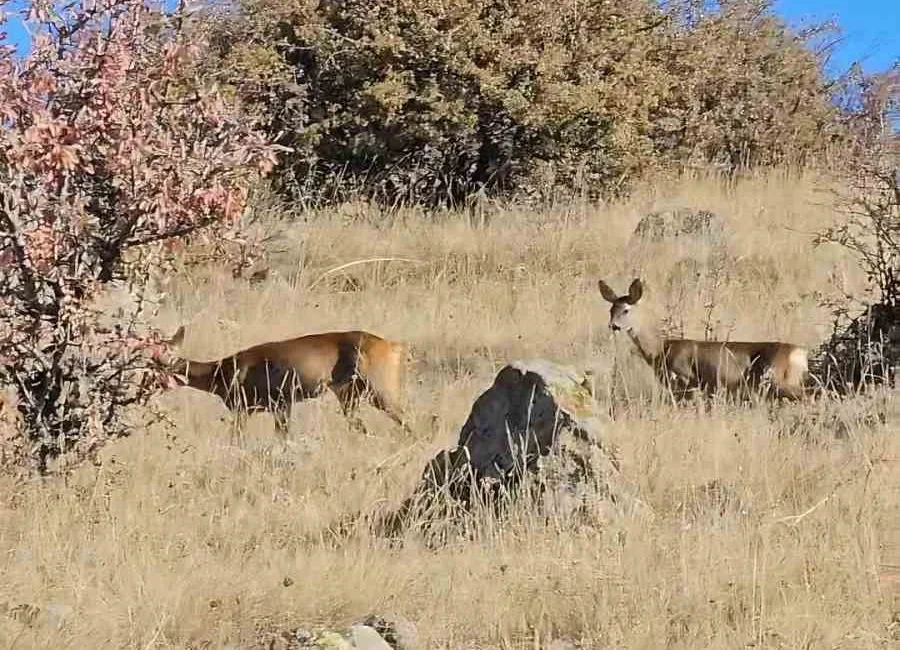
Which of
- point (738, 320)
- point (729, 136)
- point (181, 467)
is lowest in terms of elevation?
point (181, 467)

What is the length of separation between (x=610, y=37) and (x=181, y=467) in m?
10.4

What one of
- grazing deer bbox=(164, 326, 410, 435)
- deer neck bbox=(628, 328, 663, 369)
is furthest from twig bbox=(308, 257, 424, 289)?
grazing deer bbox=(164, 326, 410, 435)

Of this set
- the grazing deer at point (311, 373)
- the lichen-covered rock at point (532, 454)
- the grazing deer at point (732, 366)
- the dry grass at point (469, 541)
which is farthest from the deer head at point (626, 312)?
the lichen-covered rock at point (532, 454)

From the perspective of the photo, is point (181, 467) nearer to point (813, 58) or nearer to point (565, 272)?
point (565, 272)

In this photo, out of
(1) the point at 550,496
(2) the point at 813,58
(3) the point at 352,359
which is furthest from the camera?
(2) the point at 813,58

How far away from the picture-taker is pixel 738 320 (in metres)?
12.5

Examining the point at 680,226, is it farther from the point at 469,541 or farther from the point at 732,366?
the point at 469,541

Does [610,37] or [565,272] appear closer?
[565,272]

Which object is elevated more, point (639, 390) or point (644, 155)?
point (644, 155)

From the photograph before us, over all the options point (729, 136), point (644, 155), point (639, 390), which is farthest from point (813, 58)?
point (639, 390)

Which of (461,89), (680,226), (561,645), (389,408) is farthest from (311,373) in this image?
(461,89)

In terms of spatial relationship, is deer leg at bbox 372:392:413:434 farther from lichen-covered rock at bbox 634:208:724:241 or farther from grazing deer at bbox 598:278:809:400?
lichen-covered rock at bbox 634:208:724:241

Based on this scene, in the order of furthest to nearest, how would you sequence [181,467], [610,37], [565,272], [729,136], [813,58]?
1. [813,58]
2. [729,136]
3. [610,37]
4. [565,272]
5. [181,467]

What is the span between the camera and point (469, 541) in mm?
6262
